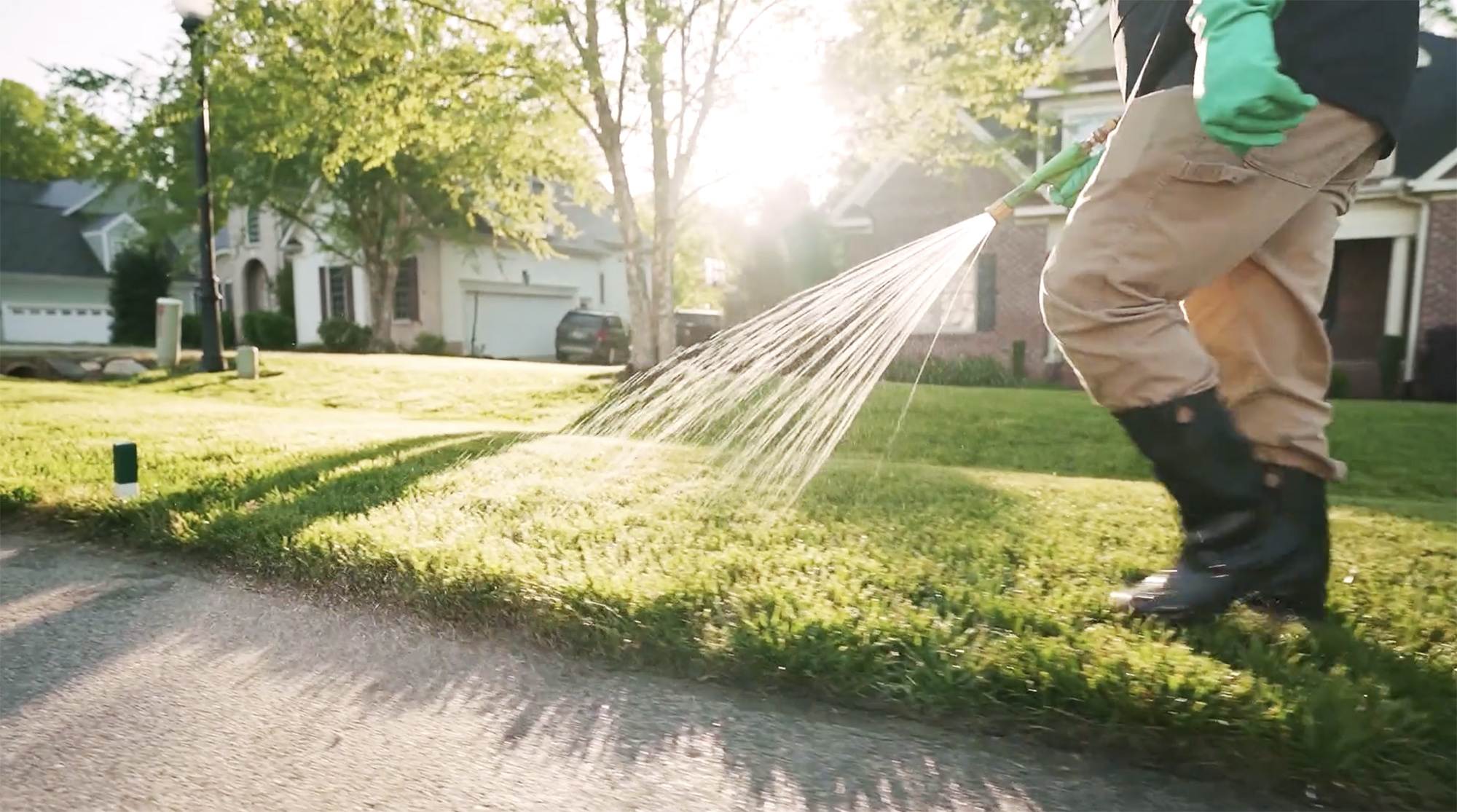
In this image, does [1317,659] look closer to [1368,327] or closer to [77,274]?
[1368,327]

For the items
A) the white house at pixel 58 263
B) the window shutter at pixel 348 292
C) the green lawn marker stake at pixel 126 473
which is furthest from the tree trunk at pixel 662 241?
the white house at pixel 58 263

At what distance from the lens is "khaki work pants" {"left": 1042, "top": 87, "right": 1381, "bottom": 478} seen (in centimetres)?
211

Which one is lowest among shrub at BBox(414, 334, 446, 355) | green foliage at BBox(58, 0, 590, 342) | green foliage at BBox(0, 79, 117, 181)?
shrub at BBox(414, 334, 446, 355)

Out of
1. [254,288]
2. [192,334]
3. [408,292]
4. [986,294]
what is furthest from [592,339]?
[254,288]

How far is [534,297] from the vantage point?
28781 millimetres

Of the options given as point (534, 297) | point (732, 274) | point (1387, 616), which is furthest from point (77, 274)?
point (1387, 616)

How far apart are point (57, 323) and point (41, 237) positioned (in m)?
3.30

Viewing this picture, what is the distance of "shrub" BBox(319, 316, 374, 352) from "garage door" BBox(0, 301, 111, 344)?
9.51 metres

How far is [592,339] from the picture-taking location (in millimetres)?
22859

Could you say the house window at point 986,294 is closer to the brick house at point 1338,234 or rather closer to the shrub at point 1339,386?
the brick house at point 1338,234

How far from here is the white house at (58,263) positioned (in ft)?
97.6

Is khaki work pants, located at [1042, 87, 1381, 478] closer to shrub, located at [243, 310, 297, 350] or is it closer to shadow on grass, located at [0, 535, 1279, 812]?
shadow on grass, located at [0, 535, 1279, 812]

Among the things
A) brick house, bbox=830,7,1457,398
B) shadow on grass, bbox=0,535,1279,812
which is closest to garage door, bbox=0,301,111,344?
brick house, bbox=830,7,1457,398

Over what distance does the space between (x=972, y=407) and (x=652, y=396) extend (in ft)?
9.13
